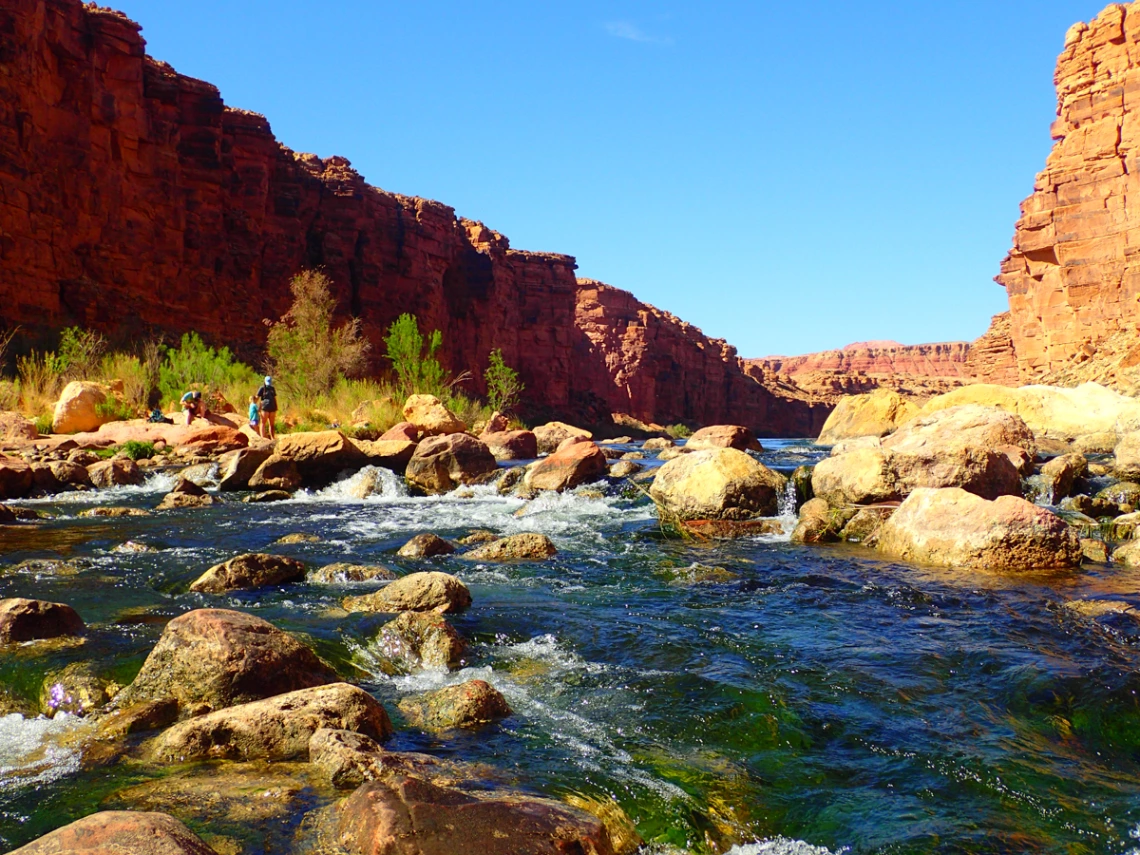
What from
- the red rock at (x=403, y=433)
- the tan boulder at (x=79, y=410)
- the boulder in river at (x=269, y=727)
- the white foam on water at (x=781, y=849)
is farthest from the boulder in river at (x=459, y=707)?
the tan boulder at (x=79, y=410)

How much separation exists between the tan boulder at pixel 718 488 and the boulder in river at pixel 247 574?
522 cm

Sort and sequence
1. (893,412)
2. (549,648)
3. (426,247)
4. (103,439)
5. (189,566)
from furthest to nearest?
1. (426,247)
2. (893,412)
3. (103,439)
4. (189,566)
5. (549,648)

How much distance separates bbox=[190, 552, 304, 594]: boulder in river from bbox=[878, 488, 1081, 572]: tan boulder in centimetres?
612

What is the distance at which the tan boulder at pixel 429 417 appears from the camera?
1930 centimetres

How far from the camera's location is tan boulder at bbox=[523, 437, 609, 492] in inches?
566

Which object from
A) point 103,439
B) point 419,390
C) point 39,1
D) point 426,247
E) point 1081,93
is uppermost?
point 1081,93

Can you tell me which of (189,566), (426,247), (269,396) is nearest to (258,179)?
(426,247)

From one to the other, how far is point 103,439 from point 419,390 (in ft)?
31.8

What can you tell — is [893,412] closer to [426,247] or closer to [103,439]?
[103,439]

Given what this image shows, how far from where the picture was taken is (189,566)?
8.16 metres

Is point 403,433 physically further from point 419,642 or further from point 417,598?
point 419,642

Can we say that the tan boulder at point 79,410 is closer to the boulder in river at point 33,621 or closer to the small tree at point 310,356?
the small tree at point 310,356

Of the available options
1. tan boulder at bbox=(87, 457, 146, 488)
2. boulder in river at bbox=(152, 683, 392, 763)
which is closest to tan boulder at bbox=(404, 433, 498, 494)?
tan boulder at bbox=(87, 457, 146, 488)

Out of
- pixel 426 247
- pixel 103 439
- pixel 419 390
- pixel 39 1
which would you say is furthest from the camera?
pixel 426 247
